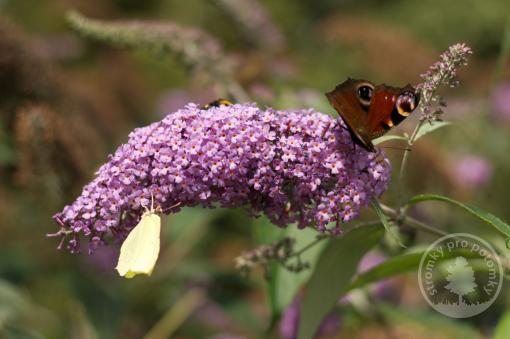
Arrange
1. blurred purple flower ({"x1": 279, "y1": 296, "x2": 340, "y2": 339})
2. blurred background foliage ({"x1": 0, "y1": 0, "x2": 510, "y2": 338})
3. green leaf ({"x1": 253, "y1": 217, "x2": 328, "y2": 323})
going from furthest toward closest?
1. blurred background foliage ({"x1": 0, "y1": 0, "x2": 510, "y2": 338})
2. blurred purple flower ({"x1": 279, "y1": 296, "x2": 340, "y2": 339})
3. green leaf ({"x1": 253, "y1": 217, "x2": 328, "y2": 323})

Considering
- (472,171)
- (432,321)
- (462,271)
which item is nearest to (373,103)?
(462,271)

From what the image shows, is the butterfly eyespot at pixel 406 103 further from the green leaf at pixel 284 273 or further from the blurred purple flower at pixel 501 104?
the blurred purple flower at pixel 501 104

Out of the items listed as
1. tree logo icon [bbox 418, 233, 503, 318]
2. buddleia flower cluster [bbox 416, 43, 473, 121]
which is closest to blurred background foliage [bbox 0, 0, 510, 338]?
tree logo icon [bbox 418, 233, 503, 318]

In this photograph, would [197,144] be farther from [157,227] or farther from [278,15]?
[278,15]

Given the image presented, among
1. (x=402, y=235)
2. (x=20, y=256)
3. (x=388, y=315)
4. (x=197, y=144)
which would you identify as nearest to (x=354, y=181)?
(x=197, y=144)

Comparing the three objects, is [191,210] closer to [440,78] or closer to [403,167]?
[403,167]

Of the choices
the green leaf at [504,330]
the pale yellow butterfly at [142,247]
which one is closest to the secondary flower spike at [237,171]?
the pale yellow butterfly at [142,247]

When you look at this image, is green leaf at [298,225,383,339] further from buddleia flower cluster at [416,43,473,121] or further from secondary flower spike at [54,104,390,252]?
buddleia flower cluster at [416,43,473,121]
